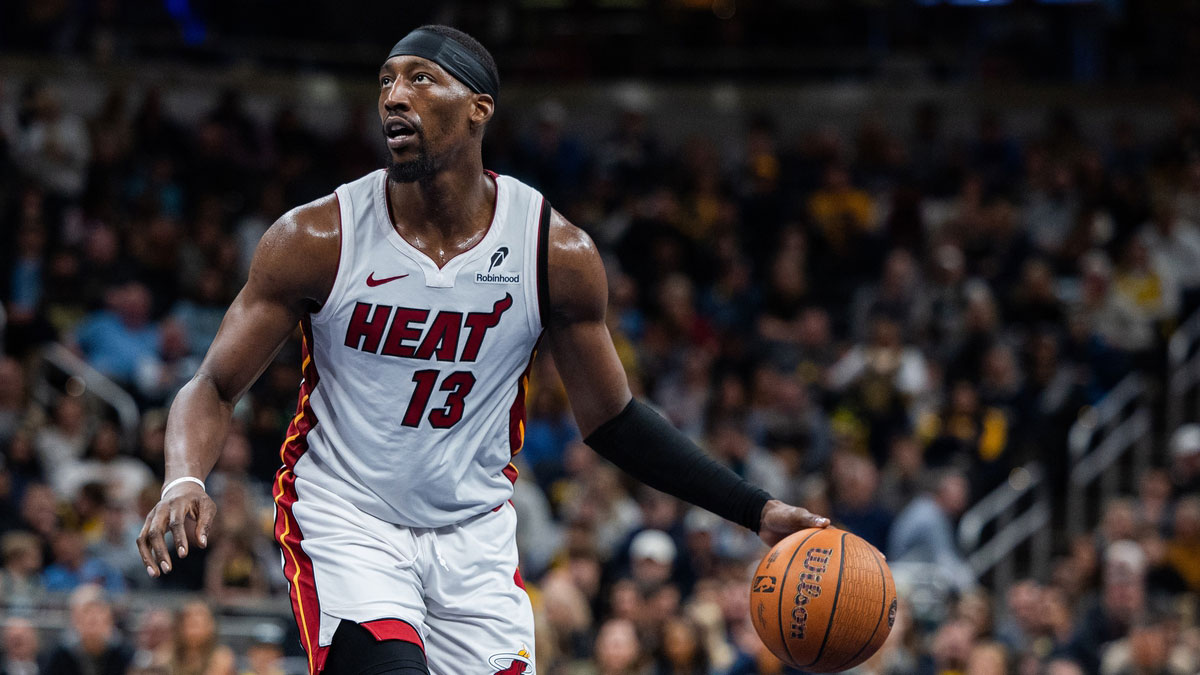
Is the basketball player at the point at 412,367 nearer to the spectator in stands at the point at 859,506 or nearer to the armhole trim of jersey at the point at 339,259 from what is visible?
the armhole trim of jersey at the point at 339,259

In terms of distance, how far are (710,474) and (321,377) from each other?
51.2 inches

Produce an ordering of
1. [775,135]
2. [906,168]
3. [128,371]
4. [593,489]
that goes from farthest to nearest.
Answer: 1. [775,135]
2. [906,168]
3. [128,371]
4. [593,489]

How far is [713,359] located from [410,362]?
9.34 metres

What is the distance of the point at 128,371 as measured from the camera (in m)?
12.6

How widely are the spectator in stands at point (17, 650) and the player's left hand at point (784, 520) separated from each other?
20.5 ft

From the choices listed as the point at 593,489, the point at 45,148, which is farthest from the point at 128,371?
the point at 593,489

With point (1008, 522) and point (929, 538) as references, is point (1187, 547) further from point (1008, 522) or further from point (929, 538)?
point (929, 538)

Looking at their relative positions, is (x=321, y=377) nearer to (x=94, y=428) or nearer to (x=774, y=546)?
(x=774, y=546)

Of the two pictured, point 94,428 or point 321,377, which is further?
point 94,428

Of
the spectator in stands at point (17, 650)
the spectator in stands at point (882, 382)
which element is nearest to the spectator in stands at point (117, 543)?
the spectator in stands at point (17, 650)

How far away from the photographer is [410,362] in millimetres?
4438

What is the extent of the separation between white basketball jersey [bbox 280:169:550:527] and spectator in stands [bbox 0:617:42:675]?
5730 mm

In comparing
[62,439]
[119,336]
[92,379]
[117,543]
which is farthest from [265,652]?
[119,336]

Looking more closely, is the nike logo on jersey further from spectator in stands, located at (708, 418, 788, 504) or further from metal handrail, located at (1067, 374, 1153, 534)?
metal handrail, located at (1067, 374, 1153, 534)
